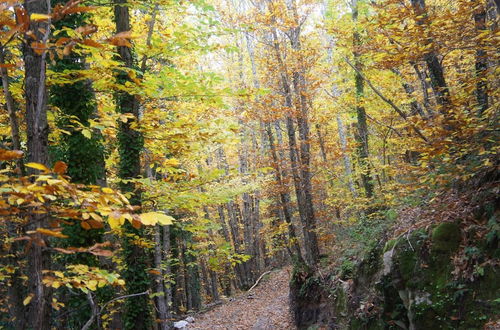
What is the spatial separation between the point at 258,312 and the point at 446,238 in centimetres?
973

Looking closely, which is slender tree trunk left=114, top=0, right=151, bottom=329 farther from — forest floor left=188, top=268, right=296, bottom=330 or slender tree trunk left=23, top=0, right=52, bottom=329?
forest floor left=188, top=268, right=296, bottom=330

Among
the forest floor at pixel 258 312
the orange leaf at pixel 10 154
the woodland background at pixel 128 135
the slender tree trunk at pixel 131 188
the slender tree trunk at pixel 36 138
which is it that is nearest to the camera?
the orange leaf at pixel 10 154

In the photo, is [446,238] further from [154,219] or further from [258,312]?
[258,312]

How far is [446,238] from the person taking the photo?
5609 mm

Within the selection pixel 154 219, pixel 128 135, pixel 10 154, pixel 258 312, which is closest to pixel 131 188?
pixel 128 135

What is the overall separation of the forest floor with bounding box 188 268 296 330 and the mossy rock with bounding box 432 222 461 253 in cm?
611

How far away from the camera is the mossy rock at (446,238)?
5508 millimetres

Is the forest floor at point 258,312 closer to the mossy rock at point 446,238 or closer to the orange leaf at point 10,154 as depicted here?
the mossy rock at point 446,238

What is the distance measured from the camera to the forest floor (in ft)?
38.7

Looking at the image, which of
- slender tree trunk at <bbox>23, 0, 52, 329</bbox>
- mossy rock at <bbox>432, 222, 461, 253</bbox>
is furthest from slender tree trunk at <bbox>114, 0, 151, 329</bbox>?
mossy rock at <bbox>432, 222, 461, 253</bbox>

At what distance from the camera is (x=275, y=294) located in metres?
16.5

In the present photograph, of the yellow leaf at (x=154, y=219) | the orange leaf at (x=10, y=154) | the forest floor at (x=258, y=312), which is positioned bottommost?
the forest floor at (x=258, y=312)

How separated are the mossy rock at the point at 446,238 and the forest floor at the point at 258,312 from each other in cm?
611

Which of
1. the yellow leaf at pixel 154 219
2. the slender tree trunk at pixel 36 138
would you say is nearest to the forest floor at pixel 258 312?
the slender tree trunk at pixel 36 138
